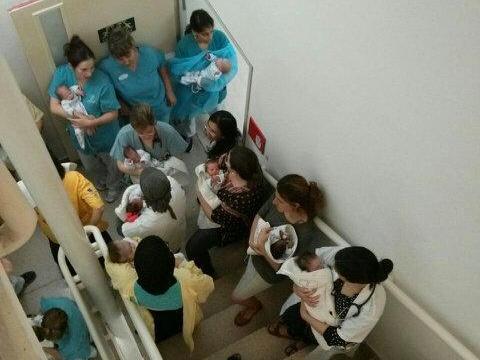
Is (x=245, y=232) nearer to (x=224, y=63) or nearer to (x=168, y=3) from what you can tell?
(x=224, y=63)

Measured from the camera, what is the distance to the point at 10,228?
120cm

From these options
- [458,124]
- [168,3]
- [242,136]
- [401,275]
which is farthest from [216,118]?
[458,124]

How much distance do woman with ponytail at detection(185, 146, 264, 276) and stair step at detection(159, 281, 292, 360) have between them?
39 centimetres

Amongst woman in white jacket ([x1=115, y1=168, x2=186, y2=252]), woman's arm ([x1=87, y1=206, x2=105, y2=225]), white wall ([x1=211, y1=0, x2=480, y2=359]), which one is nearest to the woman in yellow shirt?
woman's arm ([x1=87, y1=206, x2=105, y2=225])

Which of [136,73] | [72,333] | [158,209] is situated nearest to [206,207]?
[158,209]

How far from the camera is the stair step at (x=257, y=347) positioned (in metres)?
3.12

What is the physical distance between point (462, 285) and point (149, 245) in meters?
1.48

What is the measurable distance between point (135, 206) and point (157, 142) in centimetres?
66

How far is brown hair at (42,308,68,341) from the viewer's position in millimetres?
2828

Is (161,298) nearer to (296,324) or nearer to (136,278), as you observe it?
(136,278)

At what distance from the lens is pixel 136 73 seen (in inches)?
150

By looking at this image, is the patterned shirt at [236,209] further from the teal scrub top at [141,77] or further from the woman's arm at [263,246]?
the teal scrub top at [141,77]

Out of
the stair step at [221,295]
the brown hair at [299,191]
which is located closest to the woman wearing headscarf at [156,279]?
the brown hair at [299,191]

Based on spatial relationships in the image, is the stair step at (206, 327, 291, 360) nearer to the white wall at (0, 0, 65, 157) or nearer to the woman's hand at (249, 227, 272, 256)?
the woman's hand at (249, 227, 272, 256)
